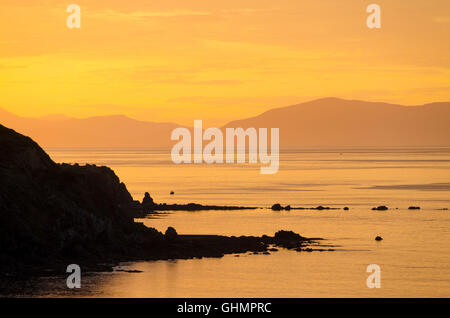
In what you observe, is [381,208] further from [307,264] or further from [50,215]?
[50,215]

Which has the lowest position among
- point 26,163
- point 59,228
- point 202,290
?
point 202,290

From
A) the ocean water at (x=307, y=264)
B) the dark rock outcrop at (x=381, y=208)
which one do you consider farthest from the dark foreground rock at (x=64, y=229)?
the dark rock outcrop at (x=381, y=208)

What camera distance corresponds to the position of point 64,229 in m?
74.2

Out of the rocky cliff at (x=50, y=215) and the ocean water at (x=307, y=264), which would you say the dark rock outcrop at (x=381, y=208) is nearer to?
the ocean water at (x=307, y=264)

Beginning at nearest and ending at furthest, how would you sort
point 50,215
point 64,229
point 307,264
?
point 64,229 → point 50,215 → point 307,264

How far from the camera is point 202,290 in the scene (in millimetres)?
66000

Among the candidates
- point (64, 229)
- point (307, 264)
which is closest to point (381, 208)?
point (307, 264)

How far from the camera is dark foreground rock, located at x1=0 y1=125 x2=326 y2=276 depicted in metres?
70.0

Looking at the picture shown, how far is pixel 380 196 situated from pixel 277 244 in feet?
288

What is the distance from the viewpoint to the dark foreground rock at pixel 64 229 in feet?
230
